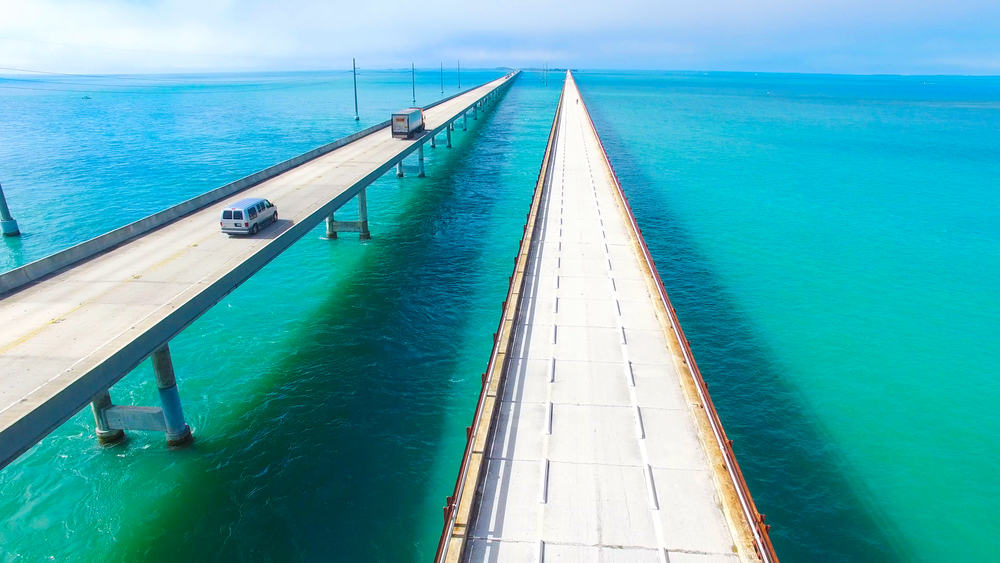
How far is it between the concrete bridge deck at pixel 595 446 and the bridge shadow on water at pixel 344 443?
4.47m

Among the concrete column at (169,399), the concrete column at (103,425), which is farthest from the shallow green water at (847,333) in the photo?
the concrete column at (103,425)

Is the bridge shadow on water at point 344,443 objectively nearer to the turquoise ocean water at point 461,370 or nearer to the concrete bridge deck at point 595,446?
the turquoise ocean water at point 461,370

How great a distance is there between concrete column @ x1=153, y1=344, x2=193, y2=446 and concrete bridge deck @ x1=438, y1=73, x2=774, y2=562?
38.0ft

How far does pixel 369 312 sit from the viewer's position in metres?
33.4

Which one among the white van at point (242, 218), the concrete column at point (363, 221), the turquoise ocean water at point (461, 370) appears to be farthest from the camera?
the concrete column at point (363, 221)

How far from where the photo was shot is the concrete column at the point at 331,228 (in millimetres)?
46656

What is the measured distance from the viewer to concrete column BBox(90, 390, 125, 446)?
2078 centimetres

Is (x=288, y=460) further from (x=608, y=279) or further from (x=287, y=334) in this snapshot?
(x=608, y=279)

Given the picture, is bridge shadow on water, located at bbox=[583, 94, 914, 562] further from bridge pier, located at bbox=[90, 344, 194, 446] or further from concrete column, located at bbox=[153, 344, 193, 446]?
bridge pier, located at bbox=[90, 344, 194, 446]

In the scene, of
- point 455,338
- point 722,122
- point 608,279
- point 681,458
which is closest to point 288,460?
point 455,338

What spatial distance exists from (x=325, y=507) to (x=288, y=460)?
3024 millimetres

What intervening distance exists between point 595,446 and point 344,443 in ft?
34.7

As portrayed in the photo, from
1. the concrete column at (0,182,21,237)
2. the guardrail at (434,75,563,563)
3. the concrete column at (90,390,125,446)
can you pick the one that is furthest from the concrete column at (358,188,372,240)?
the concrete column at (90,390,125,446)

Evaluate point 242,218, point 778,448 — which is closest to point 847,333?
point 778,448
